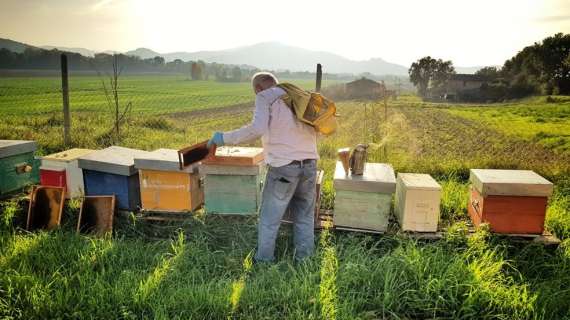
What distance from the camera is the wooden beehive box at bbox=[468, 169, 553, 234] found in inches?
176

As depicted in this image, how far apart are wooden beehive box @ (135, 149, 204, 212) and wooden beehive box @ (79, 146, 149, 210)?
19 centimetres

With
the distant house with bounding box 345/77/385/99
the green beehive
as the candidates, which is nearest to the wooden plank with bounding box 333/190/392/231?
the green beehive

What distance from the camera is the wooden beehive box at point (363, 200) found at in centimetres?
455

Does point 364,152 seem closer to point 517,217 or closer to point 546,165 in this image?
point 517,217

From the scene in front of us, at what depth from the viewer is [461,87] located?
139 ft

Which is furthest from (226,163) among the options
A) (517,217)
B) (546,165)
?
(546,165)

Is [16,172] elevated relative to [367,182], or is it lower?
lower

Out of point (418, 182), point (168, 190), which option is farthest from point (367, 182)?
point (168, 190)

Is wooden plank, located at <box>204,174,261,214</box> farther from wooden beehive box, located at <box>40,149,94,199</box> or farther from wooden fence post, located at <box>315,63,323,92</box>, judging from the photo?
wooden fence post, located at <box>315,63,323,92</box>

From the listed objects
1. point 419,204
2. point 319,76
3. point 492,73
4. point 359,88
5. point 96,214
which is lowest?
point 96,214

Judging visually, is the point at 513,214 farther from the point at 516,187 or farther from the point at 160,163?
the point at 160,163

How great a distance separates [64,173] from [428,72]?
53945 millimetres

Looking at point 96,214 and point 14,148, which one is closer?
point 96,214

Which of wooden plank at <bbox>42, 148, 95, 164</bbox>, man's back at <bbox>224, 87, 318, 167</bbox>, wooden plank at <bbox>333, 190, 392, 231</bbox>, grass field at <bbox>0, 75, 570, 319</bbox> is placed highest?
man's back at <bbox>224, 87, 318, 167</bbox>
